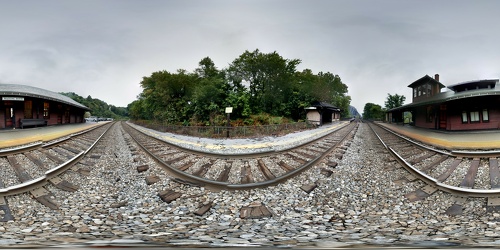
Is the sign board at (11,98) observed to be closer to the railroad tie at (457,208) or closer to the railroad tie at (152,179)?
the railroad tie at (152,179)

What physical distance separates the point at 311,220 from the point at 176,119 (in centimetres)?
1729

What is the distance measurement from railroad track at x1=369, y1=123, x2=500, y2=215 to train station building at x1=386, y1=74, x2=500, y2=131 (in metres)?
5.46

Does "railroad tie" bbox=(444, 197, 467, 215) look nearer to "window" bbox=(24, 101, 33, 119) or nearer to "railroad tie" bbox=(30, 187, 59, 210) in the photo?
"railroad tie" bbox=(30, 187, 59, 210)

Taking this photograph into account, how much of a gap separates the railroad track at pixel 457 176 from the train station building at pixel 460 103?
546 cm

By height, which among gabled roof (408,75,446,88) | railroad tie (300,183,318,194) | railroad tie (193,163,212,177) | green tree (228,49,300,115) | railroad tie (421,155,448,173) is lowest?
railroad tie (300,183,318,194)

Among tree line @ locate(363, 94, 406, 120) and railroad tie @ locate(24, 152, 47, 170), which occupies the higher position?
tree line @ locate(363, 94, 406, 120)

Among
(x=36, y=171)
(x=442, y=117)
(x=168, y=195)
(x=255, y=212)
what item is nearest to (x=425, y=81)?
(x=442, y=117)

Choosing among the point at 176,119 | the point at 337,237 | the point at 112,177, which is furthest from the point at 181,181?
the point at 176,119

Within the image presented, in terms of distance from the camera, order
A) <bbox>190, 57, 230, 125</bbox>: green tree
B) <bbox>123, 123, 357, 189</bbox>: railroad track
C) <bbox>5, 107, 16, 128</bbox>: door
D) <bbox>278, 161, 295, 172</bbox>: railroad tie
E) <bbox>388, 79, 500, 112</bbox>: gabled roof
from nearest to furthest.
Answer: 1. <bbox>123, 123, 357, 189</bbox>: railroad track
2. <bbox>278, 161, 295, 172</bbox>: railroad tie
3. <bbox>388, 79, 500, 112</bbox>: gabled roof
4. <bbox>5, 107, 16, 128</bbox>: door
5. <bbox>190, 57, 230, 125</bbox>: green tree

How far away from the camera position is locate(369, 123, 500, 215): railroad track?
3172 mm

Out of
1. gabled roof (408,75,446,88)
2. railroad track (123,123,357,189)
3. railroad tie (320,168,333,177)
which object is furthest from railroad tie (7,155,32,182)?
gabled roof (408,75,446,88)

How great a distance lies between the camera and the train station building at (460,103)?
31.3 feet

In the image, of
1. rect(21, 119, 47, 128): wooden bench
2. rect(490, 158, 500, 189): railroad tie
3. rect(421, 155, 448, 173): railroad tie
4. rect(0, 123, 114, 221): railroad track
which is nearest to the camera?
rect(0, 123, 114, 221): railroad track

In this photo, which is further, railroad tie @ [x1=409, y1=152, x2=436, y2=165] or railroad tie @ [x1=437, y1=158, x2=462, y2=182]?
railroad tie @ [x1=409, y1=152, x2=436, y2=165]
